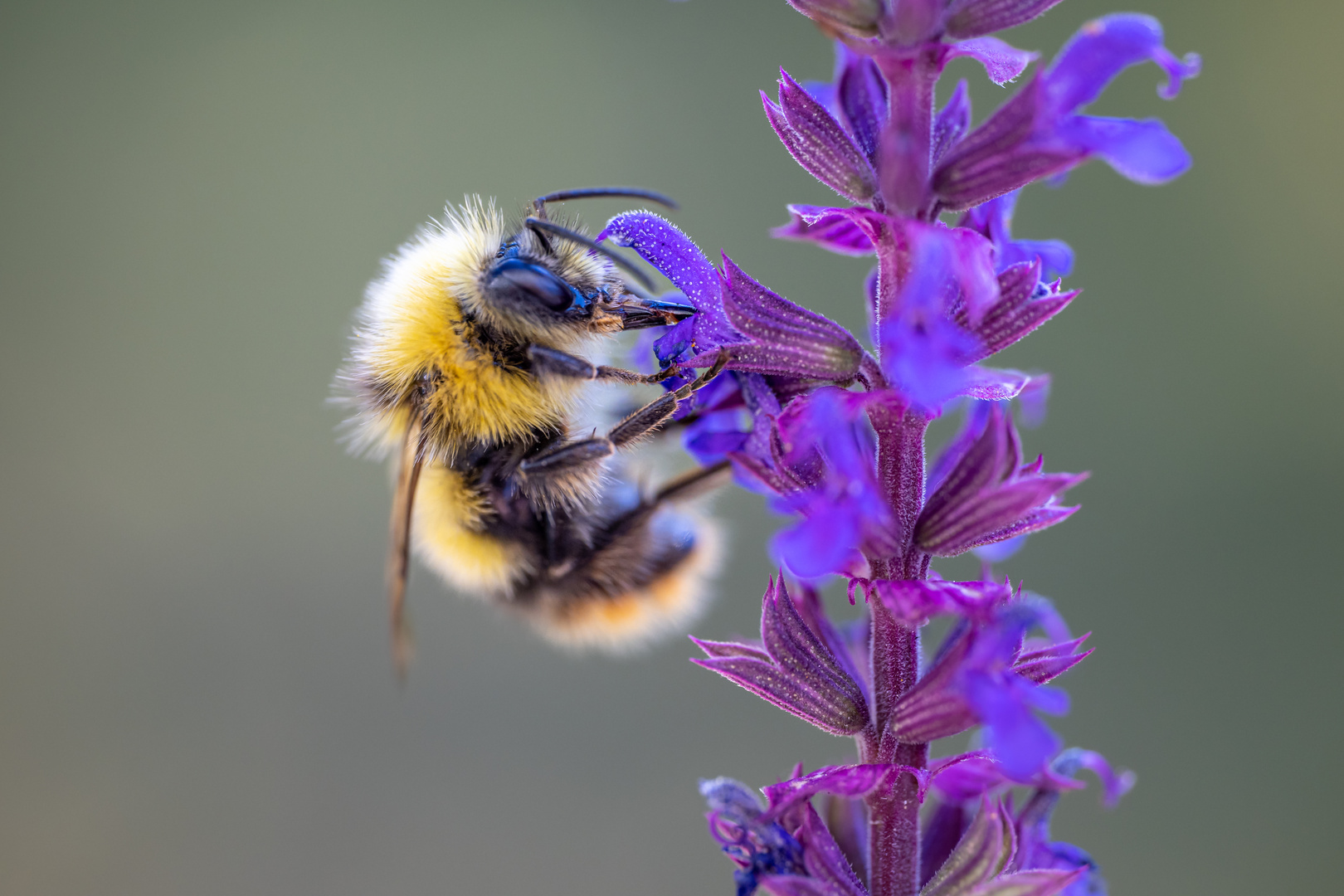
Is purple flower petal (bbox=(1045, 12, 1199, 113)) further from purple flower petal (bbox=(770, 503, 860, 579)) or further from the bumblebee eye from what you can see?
the bumblebee eye

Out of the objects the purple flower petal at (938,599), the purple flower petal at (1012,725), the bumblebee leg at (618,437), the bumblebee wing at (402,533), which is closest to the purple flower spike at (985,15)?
the bumblebee leg at (618,437)

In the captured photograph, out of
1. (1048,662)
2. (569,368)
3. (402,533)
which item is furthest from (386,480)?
(1048,662)

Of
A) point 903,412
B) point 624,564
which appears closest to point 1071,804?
point 624,564

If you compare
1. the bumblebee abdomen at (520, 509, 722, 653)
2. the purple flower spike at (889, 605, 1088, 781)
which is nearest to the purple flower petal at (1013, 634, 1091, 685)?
the purple flower spike at (889, 605, 1088, 781)

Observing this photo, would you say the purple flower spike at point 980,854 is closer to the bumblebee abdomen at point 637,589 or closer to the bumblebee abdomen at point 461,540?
the bumblebee abdomen at point 637,589

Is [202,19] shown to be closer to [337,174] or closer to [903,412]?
[337,174]

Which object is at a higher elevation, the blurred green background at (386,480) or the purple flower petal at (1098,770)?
the blurred green background at (386,480)
